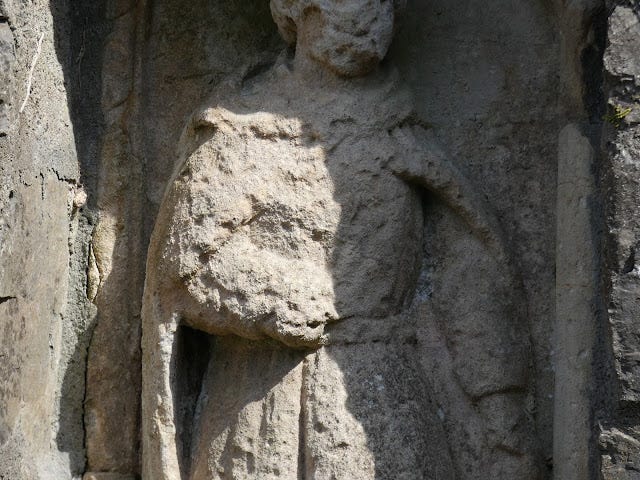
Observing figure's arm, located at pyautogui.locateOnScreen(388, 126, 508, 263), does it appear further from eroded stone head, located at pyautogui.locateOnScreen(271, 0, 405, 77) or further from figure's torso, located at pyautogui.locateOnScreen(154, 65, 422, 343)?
eroded stone head, located at pyautogui.locateOnScreen(271, 0, 405, 77)

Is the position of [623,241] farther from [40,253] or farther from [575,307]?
[40,253]

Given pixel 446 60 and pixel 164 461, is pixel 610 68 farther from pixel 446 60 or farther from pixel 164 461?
pixel 164 461

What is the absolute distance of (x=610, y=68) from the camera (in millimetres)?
2449

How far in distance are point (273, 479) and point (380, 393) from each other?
30 cm

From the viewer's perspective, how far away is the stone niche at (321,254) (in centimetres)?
281

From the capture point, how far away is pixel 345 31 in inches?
113

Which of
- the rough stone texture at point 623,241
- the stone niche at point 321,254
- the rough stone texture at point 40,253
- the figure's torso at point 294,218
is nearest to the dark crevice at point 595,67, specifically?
the stone niche at point 321,254

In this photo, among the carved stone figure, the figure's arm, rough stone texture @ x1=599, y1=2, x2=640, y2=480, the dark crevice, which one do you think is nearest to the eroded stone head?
the carved stone figure

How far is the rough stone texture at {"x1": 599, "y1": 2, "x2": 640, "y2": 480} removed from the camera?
2.39 meters

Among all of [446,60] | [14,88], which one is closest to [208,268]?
[14,88]

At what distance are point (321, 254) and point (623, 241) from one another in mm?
732

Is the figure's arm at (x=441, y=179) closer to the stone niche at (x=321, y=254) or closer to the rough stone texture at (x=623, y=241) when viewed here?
the stone niche at (x=321, y=254)

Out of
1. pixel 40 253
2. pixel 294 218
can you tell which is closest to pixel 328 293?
pixel 294 218

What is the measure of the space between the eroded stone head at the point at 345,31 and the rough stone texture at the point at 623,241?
61cm
